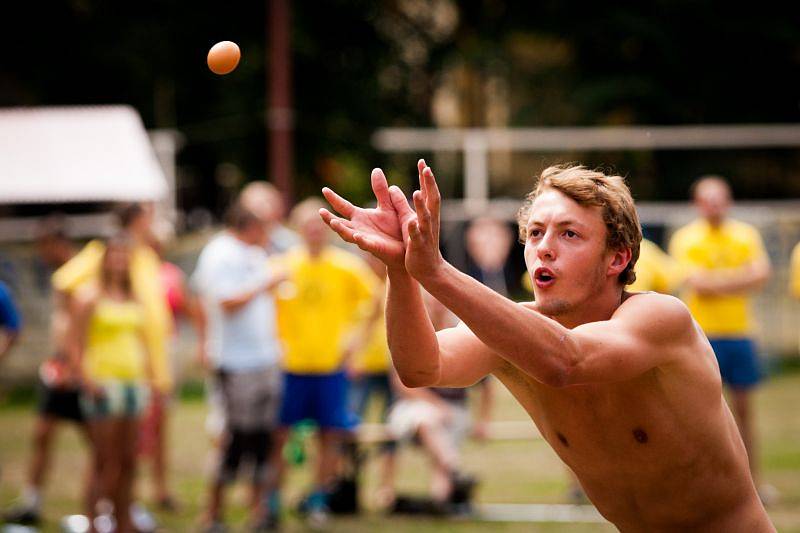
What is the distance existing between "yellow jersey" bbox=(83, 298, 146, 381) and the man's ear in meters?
4.74

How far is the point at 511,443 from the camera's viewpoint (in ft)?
40.7

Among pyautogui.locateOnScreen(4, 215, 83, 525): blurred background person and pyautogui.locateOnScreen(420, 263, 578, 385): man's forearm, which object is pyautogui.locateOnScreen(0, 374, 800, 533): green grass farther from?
pyautogui.locateOnScreen(420, 263, 578, 385): man's forearm

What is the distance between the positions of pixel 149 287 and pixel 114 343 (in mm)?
1424

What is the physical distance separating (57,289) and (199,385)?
855 centimetres

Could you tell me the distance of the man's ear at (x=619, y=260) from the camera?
3.32 m

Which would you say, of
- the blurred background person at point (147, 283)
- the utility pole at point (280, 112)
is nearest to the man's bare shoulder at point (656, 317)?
the blurred background person at point (147, 283)

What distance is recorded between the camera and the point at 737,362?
30.7ft

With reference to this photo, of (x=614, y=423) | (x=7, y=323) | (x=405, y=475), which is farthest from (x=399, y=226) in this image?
(x=405, y=475)

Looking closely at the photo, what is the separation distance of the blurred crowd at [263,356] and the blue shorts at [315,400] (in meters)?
0.01

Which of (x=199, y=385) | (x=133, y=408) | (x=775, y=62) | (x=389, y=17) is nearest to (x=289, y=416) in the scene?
(x=133, y=408)

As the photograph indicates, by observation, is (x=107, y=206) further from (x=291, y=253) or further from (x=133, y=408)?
(x=133, y=408)

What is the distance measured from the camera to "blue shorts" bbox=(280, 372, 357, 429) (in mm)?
9016

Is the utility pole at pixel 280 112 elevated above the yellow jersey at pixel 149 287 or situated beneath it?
elevated above

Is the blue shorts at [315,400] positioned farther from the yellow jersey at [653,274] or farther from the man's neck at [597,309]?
the man's neck at [597,309]
